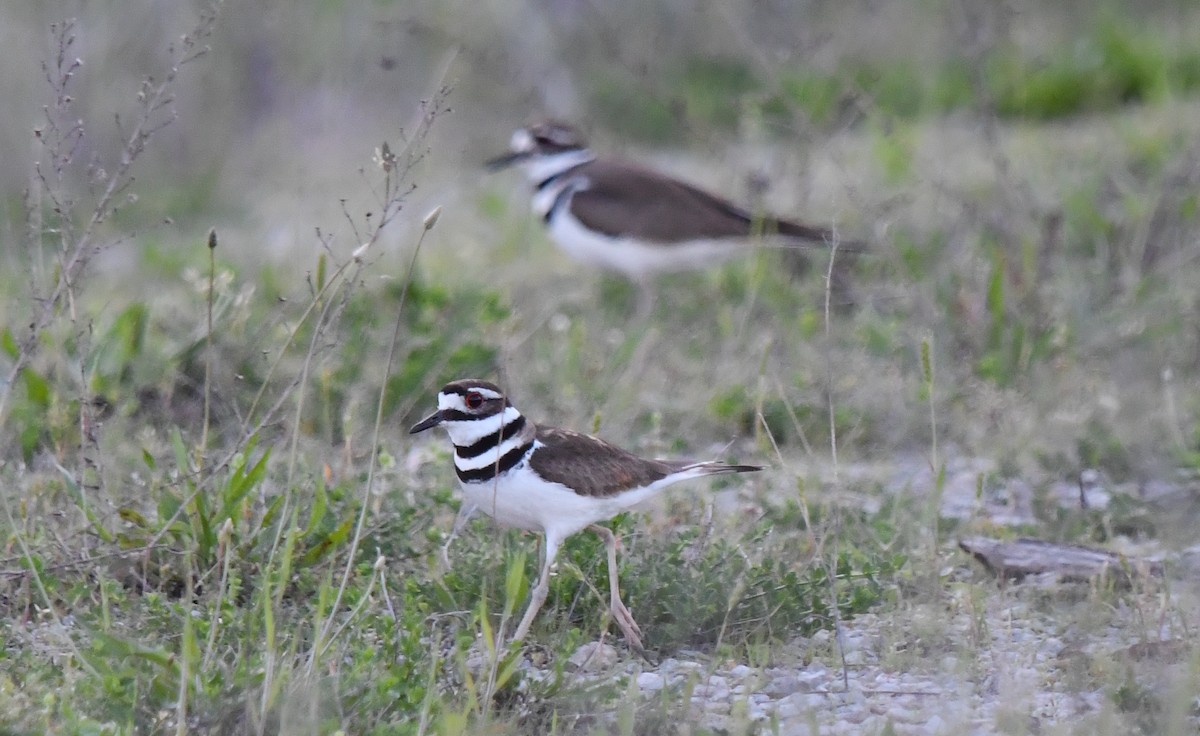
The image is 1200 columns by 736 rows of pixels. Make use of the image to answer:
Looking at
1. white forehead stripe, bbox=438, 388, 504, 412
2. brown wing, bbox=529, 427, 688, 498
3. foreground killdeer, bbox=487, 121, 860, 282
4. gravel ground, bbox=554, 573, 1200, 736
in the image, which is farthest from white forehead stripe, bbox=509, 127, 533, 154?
gravel ground, bbox=554, 573, 1200, 736

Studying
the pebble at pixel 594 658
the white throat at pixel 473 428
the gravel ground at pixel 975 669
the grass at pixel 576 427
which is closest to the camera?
the gravel ground at pixel 975 669

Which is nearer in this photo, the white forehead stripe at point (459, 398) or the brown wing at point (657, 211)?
the white forehead stripe at point (459, 398)

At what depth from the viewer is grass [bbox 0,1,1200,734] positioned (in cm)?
311

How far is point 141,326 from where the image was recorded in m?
5.29

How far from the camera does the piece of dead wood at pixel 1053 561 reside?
3.93 metres

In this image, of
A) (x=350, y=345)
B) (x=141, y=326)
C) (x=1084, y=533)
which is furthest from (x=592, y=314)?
(x=1084, y=533)

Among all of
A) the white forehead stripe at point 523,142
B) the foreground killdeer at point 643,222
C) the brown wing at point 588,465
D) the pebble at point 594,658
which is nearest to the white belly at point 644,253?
Result: the foreground killdeer at point 643,222

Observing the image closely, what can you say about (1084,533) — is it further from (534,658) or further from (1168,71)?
(1168,71)

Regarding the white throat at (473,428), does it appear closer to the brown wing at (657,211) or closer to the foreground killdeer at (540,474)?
the foreground killdeer at (540,474)

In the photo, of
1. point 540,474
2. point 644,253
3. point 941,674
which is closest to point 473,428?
point 540,474

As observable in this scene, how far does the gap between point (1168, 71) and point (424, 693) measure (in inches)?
311

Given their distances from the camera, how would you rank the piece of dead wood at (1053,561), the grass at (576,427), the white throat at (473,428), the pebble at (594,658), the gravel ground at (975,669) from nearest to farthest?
the gravel ground at (975,669) → the grass at (576,427) → the pebble at (594,658) → the white throat at (473,428) → the piece of dead wood at (1053,561)

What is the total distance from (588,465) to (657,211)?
350 centimetres

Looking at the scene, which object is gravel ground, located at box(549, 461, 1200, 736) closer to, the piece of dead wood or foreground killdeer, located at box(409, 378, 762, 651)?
the piece of dead wood
